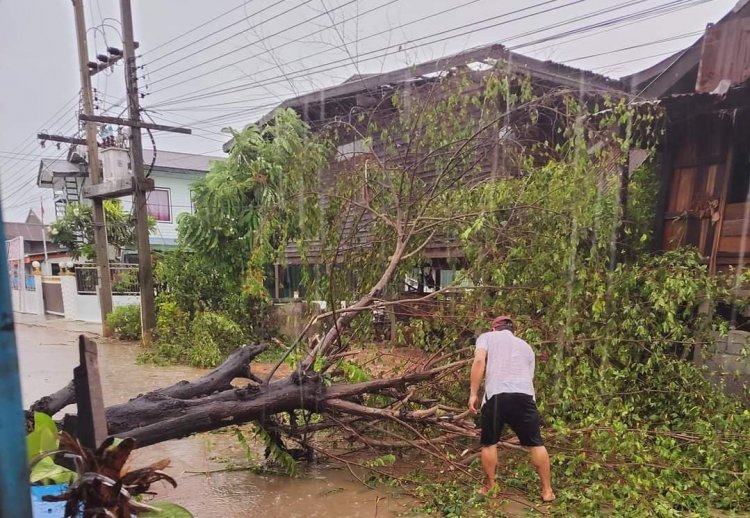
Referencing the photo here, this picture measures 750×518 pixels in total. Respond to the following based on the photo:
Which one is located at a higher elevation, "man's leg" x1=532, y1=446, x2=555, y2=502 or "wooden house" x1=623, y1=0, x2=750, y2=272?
"wooden house" x1=623, y1=0, x2=750, y2=272

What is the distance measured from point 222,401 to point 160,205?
19.5 metres

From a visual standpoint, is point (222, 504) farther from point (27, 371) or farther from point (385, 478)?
point (27, 371)

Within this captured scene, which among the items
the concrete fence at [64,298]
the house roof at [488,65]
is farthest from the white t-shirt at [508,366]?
the concrete fence at [64,298]

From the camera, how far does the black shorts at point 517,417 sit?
11.7ft

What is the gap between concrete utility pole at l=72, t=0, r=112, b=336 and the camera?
11.1 meters

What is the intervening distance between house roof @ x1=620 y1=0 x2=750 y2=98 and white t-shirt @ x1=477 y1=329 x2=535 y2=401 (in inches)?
→ 123

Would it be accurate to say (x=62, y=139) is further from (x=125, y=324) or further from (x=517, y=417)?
(x=517, y=417)

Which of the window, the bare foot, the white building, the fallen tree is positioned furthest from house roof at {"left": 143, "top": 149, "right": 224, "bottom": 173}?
the bare foot

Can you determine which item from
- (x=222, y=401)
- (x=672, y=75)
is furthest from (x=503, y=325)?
(x=672, y=75)

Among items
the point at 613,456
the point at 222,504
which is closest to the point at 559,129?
the point at 613,456

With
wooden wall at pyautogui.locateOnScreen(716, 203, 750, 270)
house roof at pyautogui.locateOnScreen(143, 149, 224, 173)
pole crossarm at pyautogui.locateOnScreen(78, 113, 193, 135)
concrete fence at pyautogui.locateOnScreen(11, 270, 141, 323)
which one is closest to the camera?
wooden wall at pyautogui.locateOnScreen(716, 203, 750, 270)

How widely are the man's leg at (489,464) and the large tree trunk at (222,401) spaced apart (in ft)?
2.08

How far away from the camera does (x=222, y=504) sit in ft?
12.2

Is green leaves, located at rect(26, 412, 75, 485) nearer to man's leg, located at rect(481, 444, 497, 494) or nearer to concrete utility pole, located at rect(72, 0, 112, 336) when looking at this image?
man's leg, located at rect(481, 444, 497, 494)
